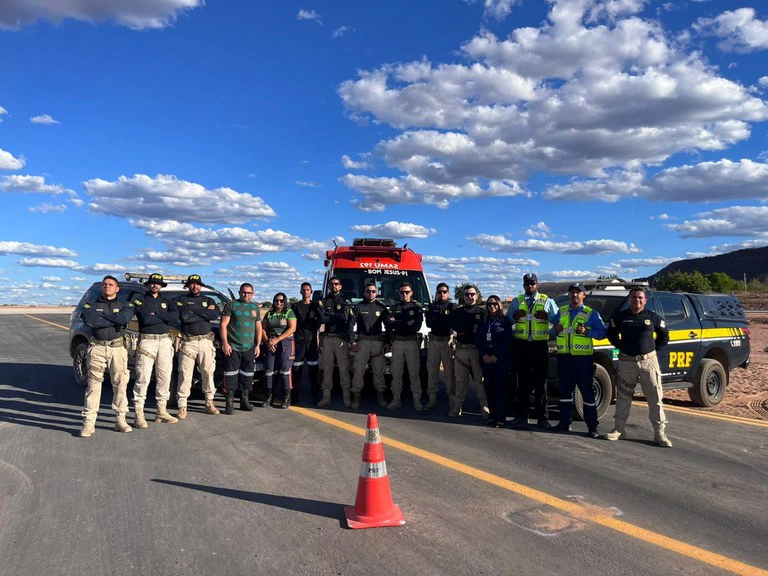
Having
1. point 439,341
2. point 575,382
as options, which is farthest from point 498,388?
point 439,341

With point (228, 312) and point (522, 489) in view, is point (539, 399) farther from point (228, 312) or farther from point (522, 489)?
point (228, 312)

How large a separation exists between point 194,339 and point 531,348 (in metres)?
4.55

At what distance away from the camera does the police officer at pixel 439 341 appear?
8.38m

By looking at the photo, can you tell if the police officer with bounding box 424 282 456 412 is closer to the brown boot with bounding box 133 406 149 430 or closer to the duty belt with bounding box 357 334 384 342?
the duty belt with bounding box 357 334 384 342

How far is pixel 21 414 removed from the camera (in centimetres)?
814

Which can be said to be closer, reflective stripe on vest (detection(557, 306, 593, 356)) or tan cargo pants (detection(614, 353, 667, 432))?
tan cargo pants (detection(614, 353, 667, 432))

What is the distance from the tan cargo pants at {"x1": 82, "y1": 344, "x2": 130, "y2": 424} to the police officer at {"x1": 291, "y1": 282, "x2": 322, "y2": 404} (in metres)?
2.55

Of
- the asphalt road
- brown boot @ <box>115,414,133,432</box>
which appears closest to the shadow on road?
the asphalt road

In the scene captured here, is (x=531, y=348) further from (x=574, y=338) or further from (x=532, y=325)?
(x=574, y=338)

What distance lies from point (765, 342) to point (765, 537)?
2003cm

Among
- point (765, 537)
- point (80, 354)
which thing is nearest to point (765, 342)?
point (765, 537)

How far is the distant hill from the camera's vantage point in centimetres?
10141

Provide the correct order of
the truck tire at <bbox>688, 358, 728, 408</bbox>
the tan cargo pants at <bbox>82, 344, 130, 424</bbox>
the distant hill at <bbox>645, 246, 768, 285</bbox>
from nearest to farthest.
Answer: the tan cargo pants at <bbox>82, 344, 130, 424</bbox>, the truck tire at <bbox>688, 358, 728, 408</bbox>, the distant hill at <bbox>645, 246, 768, 285</bbox>

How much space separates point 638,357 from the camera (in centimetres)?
684
